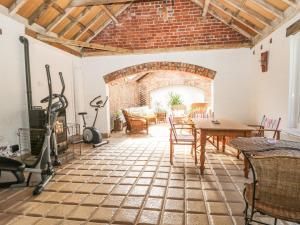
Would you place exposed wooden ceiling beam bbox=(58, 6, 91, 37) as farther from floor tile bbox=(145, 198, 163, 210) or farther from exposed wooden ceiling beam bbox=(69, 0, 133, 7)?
floor tile bbox=(145, 198, 163, 210)

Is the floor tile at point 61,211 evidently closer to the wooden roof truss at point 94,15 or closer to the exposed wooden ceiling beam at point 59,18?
the wooden roof truss at point 94,15

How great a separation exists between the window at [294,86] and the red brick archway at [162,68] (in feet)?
8.37

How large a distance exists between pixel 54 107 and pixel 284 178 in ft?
10.5

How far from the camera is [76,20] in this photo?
5.48 meters

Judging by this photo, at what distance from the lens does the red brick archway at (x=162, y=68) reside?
6.39 meters

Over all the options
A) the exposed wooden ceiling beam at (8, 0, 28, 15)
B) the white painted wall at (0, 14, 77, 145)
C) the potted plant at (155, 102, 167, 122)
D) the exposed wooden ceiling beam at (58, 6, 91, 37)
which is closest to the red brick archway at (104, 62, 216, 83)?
the exposed wooden ceiling beam at (58, 6, 91, 37)

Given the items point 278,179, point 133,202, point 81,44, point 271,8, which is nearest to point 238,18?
point 271,8

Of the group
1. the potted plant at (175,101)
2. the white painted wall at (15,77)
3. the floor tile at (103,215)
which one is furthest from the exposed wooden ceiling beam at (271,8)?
the potted plant at (175,101)

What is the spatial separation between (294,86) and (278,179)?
2.95 metres

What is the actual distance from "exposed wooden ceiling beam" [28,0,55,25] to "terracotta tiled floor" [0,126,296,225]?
3.17m

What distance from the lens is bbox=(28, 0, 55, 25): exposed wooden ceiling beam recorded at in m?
4.39

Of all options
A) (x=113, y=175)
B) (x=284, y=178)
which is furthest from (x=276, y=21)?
(x=113, y=175)

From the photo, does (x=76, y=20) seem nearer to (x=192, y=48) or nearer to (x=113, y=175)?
(x=192, y=48)

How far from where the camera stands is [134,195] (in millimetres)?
2830
